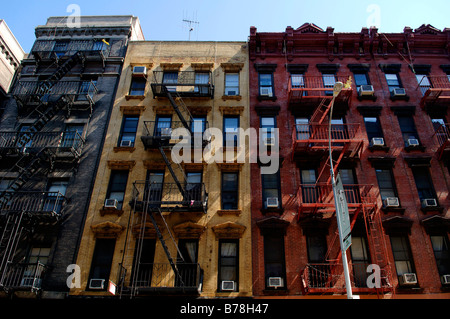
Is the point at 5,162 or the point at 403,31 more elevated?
the point at 403,31

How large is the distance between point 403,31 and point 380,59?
94.6 inches

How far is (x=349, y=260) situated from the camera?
1573cm

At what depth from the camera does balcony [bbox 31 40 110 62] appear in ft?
72.8

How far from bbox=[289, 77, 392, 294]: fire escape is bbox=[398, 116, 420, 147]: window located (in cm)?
263

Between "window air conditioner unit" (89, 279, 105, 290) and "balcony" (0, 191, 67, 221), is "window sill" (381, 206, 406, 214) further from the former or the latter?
"balcony" (0, 191, 67, 221)

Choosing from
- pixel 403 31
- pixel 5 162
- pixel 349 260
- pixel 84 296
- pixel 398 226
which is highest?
pixel 403 31

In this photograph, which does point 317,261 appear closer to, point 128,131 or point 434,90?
point 434,90

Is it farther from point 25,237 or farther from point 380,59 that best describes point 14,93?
point 380,59

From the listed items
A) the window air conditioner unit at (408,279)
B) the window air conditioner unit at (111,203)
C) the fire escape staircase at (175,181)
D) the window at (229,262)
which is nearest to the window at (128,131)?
the fire escape staircase at (175,181)

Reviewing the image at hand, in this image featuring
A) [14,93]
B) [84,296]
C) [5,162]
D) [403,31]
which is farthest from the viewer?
[403,31]

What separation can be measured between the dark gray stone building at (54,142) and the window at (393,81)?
16.5 metres

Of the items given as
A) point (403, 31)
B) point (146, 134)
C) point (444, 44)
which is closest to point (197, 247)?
point (146, 134)

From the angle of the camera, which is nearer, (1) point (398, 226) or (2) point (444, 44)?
(1) point (398, 226)

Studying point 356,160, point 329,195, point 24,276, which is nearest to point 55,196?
point 24,276
